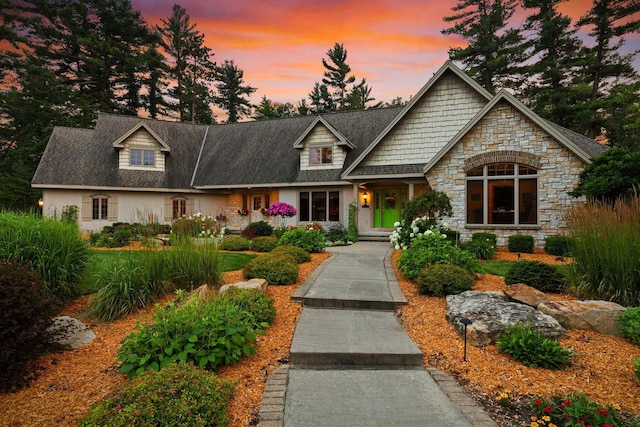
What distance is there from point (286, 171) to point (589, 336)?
1541cm

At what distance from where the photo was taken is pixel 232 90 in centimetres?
3872

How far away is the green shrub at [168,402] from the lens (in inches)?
96.0

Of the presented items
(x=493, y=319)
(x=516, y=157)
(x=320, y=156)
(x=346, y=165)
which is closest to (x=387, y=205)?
(x=346, y=165)

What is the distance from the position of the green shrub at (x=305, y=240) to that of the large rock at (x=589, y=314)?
22.4ft

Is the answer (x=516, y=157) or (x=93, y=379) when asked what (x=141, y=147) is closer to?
(x=93, y=379)

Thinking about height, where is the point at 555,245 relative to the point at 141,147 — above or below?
below

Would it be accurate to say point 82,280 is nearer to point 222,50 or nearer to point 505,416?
point 505,416

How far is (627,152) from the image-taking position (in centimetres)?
934

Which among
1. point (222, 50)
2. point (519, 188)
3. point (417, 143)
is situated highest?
point (222, 50)

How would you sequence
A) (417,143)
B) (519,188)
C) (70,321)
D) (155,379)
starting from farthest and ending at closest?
(417,143) → (519,188) → (70,321) → (155,379)

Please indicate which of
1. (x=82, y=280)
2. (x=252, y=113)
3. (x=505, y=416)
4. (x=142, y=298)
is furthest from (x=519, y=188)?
(x=252, y=113)

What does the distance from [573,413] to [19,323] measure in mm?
5330

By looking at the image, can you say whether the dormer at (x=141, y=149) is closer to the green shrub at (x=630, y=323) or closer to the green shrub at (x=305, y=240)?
the green shrub at (x=305, y=240)

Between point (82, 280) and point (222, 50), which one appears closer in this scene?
point (82, 280)
